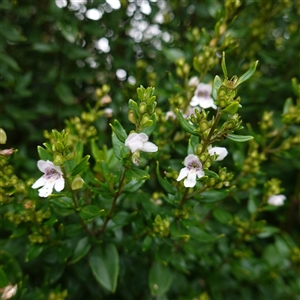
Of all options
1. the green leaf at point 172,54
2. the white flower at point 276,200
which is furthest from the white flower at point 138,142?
the green leaf at point 172,54

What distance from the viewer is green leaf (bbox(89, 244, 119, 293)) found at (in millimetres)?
1617

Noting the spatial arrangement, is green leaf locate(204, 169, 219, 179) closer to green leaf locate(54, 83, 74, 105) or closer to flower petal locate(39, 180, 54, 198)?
flower petal locate(39, 180, 54, 198)

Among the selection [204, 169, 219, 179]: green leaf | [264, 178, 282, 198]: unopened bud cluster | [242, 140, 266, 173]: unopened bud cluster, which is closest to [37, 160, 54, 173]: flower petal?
[204, 169, 219, 179]: green leaf

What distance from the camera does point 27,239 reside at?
5.56 ft

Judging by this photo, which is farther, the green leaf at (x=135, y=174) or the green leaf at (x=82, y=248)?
the green leaf at (x=82, y=248)

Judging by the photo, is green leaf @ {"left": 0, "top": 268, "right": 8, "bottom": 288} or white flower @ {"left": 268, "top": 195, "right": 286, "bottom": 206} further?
white flower @ {"left": 268, "top": 195, "right": 286, "bottom": 206}

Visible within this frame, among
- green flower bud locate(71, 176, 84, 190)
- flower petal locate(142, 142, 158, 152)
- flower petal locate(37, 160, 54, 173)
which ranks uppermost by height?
flower petal locate(142, 142, 158, 152)

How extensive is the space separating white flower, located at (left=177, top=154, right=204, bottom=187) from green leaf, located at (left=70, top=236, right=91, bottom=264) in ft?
1.76

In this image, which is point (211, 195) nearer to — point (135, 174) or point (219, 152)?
point (219, 152)

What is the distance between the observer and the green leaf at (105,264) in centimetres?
162

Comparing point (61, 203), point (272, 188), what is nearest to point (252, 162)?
point (272, 188)

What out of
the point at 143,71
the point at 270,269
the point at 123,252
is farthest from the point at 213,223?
the point at 143,71

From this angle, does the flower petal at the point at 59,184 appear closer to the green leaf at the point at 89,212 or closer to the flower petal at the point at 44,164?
the flower petal at the point at 44,164

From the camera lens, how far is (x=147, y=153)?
1612mm
